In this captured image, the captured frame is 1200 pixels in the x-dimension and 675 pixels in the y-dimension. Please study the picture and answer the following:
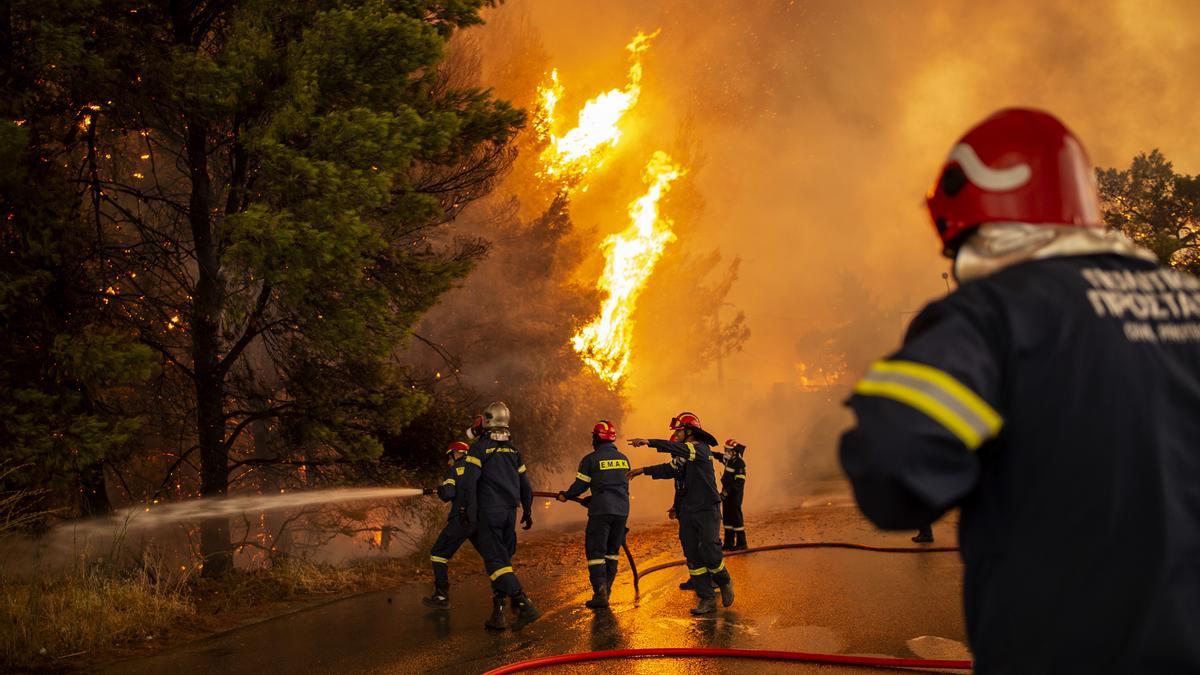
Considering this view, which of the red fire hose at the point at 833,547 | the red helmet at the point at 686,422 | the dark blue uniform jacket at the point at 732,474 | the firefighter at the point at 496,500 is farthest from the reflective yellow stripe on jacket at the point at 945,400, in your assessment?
the dark blue uniform jacket at the point at 732,474

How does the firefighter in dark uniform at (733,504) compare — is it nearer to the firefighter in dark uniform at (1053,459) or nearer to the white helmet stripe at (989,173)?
the white helmet stripe at (989,173)

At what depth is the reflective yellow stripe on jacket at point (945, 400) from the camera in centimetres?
161

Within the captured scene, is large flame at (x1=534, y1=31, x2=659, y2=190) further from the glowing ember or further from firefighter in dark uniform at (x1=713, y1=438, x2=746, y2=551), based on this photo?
the glowing ember

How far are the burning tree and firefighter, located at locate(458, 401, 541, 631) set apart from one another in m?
1.75

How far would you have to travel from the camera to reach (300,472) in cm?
1808

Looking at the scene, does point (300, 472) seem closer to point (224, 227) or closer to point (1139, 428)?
point (224, 227)

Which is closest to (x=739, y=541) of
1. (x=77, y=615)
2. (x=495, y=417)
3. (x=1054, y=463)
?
(x=495, y=417)

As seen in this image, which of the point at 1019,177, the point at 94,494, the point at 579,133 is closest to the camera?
the point at 1019,177

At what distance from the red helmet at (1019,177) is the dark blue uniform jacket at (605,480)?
26.4ft

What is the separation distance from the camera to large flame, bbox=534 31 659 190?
2519 centimetres

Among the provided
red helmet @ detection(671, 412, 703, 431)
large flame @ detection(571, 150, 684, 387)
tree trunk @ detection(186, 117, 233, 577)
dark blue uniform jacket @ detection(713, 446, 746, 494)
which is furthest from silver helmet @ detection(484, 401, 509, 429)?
large flame @ detection(571, 150, 684, 387)

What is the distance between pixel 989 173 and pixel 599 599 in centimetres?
821

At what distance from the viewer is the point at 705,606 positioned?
9.09 m

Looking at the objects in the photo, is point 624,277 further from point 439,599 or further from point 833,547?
point 439,599
